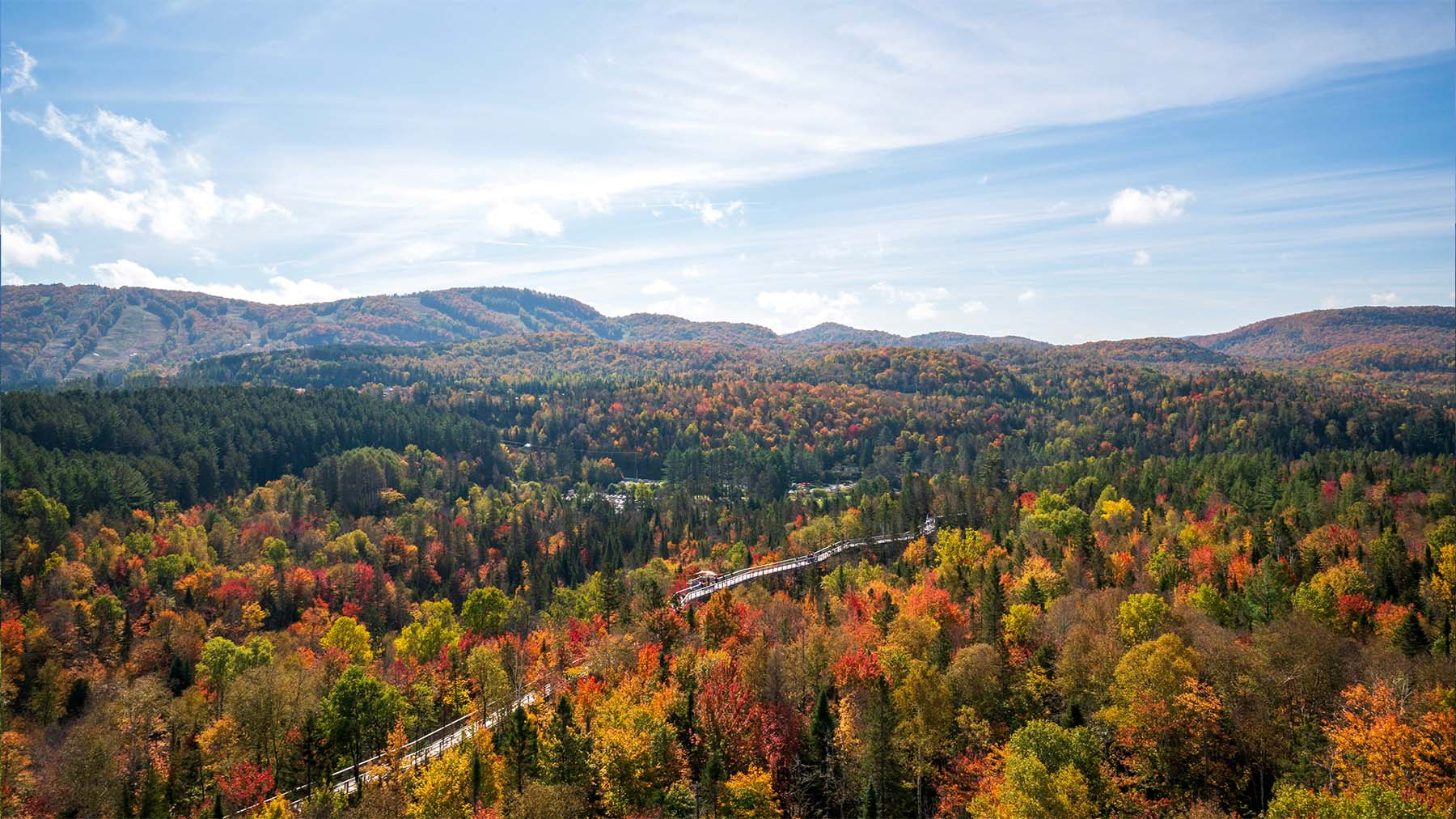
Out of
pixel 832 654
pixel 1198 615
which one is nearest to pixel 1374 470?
pixel 1198 615

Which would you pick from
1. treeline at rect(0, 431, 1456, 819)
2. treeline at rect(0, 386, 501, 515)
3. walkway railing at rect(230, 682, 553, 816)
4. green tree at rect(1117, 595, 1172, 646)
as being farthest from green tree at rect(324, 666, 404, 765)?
treeline at rect(0, 386, 501, 515)

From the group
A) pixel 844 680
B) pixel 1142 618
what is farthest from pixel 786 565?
pixel 1142 618

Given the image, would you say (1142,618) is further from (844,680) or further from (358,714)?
(358,714)

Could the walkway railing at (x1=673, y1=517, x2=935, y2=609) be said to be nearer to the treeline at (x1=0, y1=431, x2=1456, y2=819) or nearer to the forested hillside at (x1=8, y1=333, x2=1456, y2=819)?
the forested hillside at (x1=8, y1=333, x2=1456, y2=819)

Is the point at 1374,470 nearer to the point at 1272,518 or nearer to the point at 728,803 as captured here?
the point at 1272,518

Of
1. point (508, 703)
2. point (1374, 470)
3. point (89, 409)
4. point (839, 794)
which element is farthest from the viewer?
point (89, 409)

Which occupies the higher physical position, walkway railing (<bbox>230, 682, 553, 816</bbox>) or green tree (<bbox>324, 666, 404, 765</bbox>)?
green tree (<bbox>324, 666, 404, 765</bbox>)

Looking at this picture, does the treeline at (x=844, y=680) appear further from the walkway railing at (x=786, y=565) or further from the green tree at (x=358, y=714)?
the walkway railing at (x=786, y=565)

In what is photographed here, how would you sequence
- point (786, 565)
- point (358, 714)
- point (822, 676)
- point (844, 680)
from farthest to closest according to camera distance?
point (786, 565)
point (822, 676)
point (844, 680)
point (358, 714)
